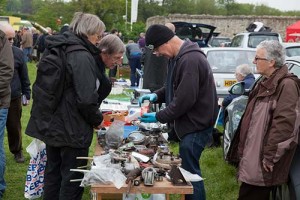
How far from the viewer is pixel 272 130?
3.33m

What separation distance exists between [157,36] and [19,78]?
2.60m

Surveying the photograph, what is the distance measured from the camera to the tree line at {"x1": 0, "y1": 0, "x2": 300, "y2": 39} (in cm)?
4925

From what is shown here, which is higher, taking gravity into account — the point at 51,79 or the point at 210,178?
the point at 51,79

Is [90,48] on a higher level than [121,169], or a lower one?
higher

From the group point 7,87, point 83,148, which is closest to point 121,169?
point 83,148

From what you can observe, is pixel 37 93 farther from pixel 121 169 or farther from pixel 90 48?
pixel 121 169

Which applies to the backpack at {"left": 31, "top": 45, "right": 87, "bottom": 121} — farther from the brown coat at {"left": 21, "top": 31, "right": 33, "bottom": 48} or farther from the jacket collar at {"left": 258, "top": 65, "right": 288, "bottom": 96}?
the brown coat at {"left": 21, "top": 31, "right": 33, "bottom": 48}

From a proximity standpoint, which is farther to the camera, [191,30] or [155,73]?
[191,30]

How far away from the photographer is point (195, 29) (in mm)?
14414

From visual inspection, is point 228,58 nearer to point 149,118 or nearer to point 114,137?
point 149,118

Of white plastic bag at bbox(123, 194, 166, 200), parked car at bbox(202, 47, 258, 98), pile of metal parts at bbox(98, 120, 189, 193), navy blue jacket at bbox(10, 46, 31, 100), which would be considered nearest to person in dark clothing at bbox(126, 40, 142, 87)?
parked car at bbox(202, 47, 258, 98)

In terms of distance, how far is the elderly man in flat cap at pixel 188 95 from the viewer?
3588mm

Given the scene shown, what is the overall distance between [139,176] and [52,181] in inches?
46.6

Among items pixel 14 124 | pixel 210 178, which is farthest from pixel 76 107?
pixel 210 178
